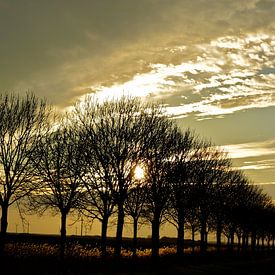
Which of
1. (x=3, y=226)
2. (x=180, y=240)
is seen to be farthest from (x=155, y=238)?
(x=3, y=226)

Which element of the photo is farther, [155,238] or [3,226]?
[155,238]

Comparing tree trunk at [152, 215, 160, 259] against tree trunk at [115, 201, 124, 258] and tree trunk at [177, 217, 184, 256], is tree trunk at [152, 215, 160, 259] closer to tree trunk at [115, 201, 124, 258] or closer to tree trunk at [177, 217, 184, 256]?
tree trunk at [115, 201, 124, 258]

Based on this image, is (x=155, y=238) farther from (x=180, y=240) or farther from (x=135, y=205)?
(x=180, y=240)

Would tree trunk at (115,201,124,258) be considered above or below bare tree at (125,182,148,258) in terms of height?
below

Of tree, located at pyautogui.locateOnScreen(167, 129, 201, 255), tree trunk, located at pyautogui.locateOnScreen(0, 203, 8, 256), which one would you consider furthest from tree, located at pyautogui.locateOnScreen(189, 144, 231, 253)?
tree trunk, located at pyautogui.locateOnScreen(0, 203, 8, 256)

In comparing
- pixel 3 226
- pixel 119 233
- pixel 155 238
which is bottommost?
pixel 155 238

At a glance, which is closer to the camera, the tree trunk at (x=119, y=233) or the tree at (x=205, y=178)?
the tree trunk at (x=119, y=233)

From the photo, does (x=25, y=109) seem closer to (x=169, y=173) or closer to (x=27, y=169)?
(x=27, y=169)

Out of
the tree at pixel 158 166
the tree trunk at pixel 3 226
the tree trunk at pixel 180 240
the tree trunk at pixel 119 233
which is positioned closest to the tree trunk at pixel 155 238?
the tree at pixel 158 166

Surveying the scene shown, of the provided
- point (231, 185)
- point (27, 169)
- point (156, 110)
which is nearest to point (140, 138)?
point (156, 110)

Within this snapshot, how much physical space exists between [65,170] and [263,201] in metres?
68.1

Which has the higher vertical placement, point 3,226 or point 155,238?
point 3,226

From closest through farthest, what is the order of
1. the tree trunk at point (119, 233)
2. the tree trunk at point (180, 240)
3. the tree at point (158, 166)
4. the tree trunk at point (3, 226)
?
the tree trunk at point (3, 226), the tree trunk at point (119, 233), the tree at point (158, 166), the tree trunk at point (180, 240)

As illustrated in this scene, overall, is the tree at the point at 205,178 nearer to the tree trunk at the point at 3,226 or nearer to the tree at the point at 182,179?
the tree at the point at 182,179
